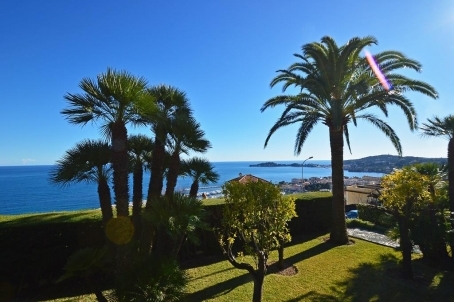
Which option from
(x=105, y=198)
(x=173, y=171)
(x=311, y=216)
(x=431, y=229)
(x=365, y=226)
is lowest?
(x=365, y=226)

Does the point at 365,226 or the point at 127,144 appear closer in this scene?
the point at 127,144

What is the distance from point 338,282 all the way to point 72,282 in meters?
7.27

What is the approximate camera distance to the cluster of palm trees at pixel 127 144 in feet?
19.1

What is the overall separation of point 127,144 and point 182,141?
54.1 inches

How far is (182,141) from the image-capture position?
23.9 ft

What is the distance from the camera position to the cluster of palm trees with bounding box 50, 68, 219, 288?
5832mm

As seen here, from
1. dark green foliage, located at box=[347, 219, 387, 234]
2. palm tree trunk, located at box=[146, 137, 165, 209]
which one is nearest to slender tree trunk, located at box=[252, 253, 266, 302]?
palm tree trunk, located at box=[146, 137, 165, 209]

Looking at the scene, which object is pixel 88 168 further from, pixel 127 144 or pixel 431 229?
pixel 431 229

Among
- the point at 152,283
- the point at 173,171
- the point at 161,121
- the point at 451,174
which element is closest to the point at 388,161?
the point at 451,174

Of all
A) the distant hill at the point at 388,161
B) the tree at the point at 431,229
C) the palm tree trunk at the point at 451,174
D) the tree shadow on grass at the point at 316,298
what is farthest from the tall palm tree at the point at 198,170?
the palm tree trunk at the point at 451,174

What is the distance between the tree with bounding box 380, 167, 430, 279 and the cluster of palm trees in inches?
217

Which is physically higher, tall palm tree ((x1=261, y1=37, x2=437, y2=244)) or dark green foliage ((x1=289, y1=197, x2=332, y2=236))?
tall palm tree ((x1=261, y1=37, x2=437, y2=244))

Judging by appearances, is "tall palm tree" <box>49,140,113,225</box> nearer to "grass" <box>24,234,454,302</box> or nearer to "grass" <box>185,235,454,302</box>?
"grass" <box>24,234,454,302</box>

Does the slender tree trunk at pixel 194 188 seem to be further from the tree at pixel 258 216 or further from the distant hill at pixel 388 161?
the distant hill at pixel 388 161
